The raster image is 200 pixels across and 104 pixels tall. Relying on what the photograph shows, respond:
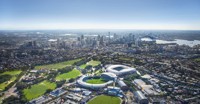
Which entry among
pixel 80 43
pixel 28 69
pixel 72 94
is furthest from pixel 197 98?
pixel 80 43

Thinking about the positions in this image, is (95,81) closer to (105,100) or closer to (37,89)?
(105,100)

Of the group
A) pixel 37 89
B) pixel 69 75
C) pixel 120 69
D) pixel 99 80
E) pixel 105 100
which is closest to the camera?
pixel 105 100

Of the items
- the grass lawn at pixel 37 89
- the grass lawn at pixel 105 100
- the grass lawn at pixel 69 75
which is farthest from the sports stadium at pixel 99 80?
the grass lawn at pixel 37 89

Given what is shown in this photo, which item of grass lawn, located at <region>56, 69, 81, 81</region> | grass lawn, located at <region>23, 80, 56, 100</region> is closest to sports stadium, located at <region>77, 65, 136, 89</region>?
grass lawn, located at <region>56, 69, 81, 81</region>

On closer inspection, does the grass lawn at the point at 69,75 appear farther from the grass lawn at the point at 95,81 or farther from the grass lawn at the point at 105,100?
the grass lawn at the point at 105,100

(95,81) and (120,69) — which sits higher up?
(120,69)

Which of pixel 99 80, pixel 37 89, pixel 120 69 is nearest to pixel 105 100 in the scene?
pixel 99 80

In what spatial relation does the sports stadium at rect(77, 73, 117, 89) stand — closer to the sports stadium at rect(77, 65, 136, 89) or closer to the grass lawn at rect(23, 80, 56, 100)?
the sports stadium at rect(77, 65, 136, 89)

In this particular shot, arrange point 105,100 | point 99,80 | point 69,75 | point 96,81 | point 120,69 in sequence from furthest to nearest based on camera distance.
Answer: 1. point 120,69
2. point 69,75
3. point 99,80
4. point 96,81
5. point 105,100
